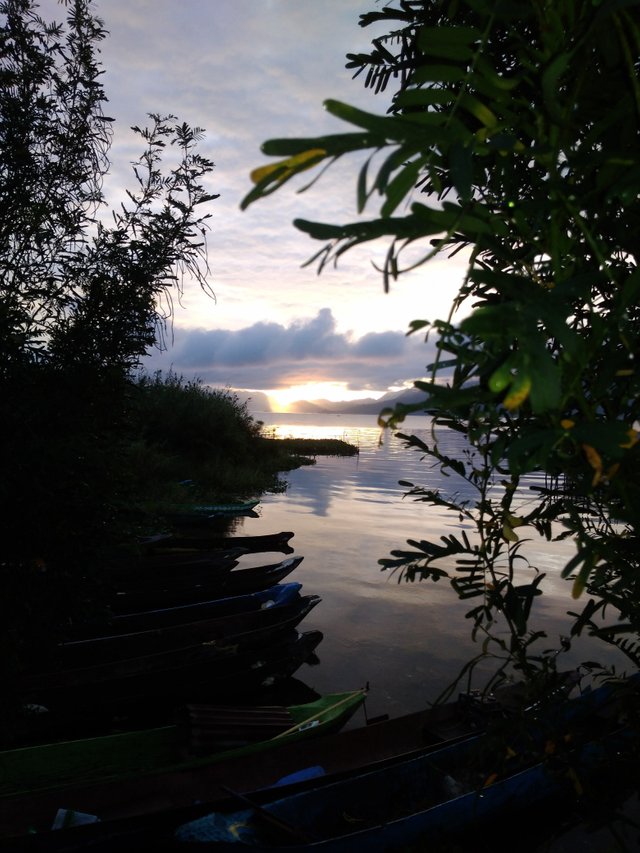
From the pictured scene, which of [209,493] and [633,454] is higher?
[633,454]

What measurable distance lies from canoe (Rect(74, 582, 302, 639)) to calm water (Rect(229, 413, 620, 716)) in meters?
0.96

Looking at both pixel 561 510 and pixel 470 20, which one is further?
pixel 561 510

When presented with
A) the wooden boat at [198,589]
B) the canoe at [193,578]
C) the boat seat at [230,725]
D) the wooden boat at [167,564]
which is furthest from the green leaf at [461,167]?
the wooden boat at [167,564]

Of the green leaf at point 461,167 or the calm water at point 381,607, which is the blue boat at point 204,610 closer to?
the calm water at point 381,607

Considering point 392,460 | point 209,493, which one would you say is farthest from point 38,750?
point 392,460

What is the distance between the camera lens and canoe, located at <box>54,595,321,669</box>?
15.9 feet

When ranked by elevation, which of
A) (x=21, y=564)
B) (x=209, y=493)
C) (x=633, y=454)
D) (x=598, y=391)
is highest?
(x=598, y=391)

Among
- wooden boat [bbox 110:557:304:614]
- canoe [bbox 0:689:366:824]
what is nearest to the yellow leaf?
canoe [bbox 0:689:366:824]

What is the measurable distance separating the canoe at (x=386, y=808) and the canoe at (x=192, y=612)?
289 centimetres

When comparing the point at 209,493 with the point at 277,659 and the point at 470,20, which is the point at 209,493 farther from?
the point at 470,20

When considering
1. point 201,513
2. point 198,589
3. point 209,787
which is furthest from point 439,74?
point 201,513

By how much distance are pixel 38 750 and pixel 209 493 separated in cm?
1432

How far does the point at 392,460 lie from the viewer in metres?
36.7

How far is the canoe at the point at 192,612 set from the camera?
554 centimetres
